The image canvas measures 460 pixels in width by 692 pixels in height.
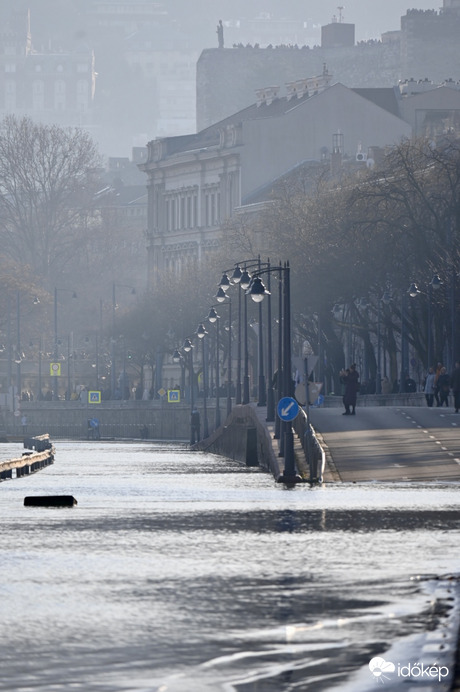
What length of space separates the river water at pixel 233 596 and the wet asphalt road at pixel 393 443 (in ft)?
30.7

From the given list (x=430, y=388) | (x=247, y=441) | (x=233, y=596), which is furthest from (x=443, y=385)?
(x=233, y=596)

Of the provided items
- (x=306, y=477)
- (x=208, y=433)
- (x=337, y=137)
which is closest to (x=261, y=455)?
(x=306, y=477)

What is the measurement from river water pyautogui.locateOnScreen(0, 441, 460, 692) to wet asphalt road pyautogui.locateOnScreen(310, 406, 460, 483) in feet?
30.7

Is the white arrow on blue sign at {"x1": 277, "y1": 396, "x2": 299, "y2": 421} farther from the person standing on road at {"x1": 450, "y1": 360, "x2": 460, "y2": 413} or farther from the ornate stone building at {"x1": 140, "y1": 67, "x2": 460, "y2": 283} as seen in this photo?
the ornate stone building at {"x1": 140, "y1": 67, "x2": 460, "y2": 283}

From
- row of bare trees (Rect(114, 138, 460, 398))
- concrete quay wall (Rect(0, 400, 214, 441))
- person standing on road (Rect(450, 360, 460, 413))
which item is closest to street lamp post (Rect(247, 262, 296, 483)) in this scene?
person standing on road (Rect(450, 360, 460, 413))

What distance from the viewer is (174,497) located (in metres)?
52.2

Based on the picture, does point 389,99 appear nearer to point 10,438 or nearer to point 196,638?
point 10,438

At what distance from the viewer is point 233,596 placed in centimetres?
2666

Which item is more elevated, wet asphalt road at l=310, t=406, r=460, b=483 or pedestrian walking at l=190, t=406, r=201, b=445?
pedestrian walking at l=190, t=406, r=201, b=445

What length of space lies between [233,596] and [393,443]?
40.6 meters

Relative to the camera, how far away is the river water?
20984 millimetres

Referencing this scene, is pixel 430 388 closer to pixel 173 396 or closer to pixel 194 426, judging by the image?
pixel 194 426

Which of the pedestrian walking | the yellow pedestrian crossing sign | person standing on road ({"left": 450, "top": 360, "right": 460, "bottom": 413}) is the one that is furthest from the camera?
the yellow pedestrian crossing sign

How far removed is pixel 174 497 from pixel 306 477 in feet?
17.7
